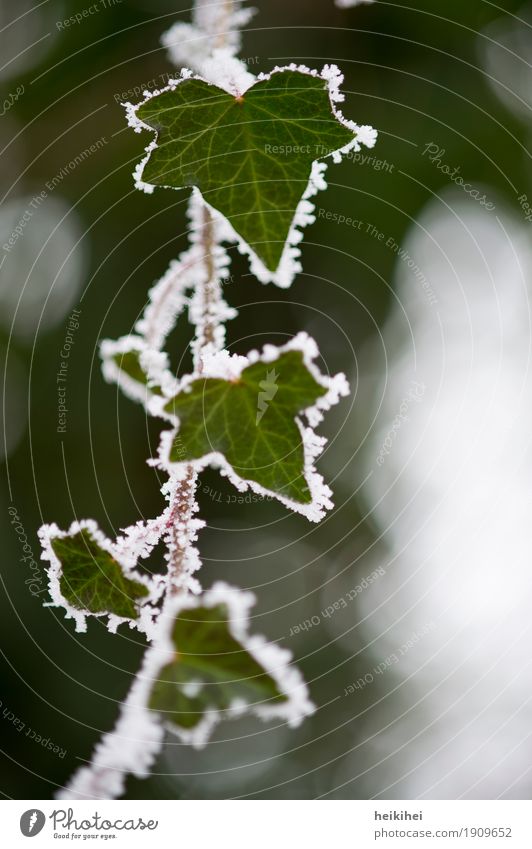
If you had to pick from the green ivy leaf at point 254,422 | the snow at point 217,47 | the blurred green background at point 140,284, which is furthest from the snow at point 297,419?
the blurred green background at point 140,284

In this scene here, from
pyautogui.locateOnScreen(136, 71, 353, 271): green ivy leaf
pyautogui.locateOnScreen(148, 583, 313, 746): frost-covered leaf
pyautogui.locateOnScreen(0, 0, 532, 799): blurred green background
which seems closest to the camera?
pyautogui.locateOnScreen(148, 583, 313, 746): frost-covered leaf

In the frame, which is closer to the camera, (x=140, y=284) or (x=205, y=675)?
(x=205, y=675)

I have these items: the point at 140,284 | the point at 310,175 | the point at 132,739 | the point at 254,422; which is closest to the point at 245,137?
the point at 310,175

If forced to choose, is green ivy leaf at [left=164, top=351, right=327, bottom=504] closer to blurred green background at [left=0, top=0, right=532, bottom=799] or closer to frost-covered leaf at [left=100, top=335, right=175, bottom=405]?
frost-covered leaf at [left=100, top=335, right=175, bottom=405]

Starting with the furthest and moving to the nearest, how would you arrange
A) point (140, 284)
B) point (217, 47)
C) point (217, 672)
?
point (140, 284), point (217, 47), point (217, 672)

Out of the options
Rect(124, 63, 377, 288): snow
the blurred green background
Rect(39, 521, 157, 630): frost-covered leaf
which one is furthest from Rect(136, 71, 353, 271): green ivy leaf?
the blurred green background

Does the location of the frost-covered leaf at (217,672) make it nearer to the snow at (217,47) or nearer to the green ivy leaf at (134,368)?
the green ivy leaf at (134,368)

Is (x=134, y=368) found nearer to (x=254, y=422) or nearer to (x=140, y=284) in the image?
(x=254, y=422)
